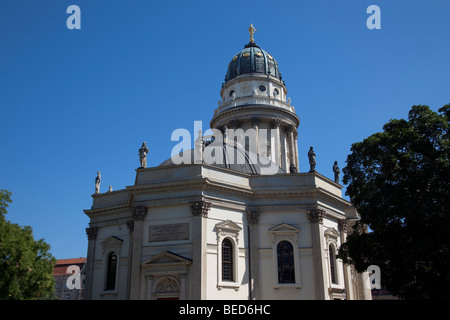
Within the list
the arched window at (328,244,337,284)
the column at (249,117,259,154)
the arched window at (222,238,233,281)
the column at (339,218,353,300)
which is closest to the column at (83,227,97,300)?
the arched window at (222,238,233,281)

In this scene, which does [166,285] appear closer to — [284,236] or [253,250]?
[253,250]

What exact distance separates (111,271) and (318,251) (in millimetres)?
15514

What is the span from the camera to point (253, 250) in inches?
1107

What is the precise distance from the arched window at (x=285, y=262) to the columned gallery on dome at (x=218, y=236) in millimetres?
67

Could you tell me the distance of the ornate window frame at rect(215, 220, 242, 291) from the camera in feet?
86.6

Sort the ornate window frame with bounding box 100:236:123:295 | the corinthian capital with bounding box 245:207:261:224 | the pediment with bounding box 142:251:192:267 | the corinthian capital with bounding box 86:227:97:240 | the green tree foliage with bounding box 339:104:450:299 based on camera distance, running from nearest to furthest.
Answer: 1. the green tree foliage with bounding box 339:104:450:299
2. the pediment with bounding box 142:251:192:267
3. the corinthian capital with bounding box 245:207:261:224
4. the ornate window frame with bounding box 100:236:123:295
5. the corinthian capital with bounding box 86:227:97:240

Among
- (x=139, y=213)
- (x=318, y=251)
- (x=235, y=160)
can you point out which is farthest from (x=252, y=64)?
(x=318, y=251)

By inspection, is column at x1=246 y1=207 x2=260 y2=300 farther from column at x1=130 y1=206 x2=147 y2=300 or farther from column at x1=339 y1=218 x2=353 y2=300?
column at x1=339 y1=218 x2=353 y2=300

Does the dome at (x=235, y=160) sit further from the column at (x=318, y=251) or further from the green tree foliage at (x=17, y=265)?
the green tree foliage at (x=17, y=265)

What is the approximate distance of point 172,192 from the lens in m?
28.1

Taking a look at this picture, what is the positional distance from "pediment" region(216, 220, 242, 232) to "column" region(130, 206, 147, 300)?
5221mm

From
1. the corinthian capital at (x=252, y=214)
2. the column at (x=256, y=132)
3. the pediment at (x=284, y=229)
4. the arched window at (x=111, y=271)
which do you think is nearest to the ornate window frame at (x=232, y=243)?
the corinthian capital at (x=252, y=214)
